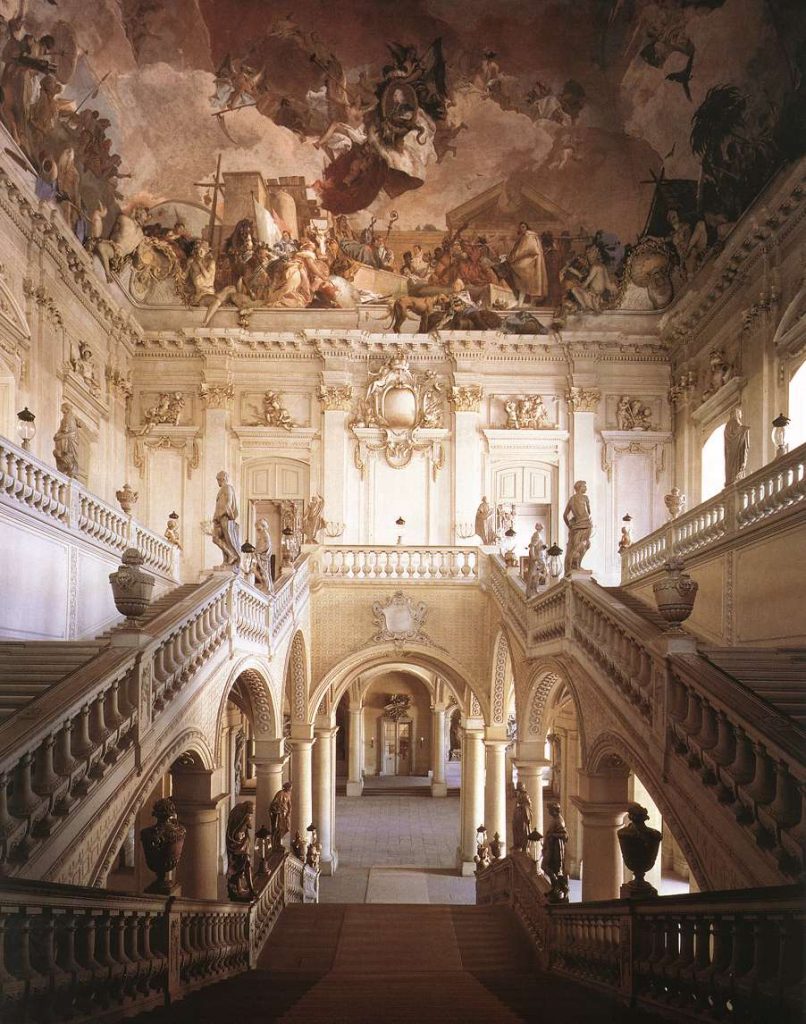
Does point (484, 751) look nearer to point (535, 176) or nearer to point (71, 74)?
point (535, 176)

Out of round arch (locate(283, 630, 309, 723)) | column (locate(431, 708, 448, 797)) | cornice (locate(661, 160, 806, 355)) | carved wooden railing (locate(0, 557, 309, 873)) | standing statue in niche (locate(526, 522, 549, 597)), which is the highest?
cornice (locate(661, 160, 806, 355))

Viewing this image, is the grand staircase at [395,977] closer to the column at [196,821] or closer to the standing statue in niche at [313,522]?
the column at [196,821]

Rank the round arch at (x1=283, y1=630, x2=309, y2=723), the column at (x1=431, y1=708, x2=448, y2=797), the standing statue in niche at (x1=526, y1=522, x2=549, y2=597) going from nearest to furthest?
the standing statue in niche at (x1=526, y1=522, x2=549, y2=597)
the round arch at (x1=283, y1=630, x2=309, y2=723)
the column at (x1=431, y1=708, x2=448, y2=797)

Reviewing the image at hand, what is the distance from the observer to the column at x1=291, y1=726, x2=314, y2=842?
66.2 ft

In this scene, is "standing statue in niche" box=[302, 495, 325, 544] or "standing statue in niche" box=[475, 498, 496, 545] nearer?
"standing statue in niche" box=[302, 495, 325, 544]

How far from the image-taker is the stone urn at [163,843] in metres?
6.74

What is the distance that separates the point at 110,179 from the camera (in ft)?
67.2

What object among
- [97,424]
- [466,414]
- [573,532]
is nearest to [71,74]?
[97,424]

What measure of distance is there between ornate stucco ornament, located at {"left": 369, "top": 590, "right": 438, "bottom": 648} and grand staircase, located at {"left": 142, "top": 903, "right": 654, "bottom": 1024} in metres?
7.01

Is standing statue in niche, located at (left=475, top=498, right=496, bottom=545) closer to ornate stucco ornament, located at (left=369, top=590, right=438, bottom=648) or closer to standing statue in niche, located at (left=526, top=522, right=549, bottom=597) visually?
ornate stucco ornament, located at (left=369, top=590, right=438, bottom=648)

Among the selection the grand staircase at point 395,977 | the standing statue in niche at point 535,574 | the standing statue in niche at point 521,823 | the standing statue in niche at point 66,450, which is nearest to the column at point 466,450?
the standing statue in niche at point 535,574

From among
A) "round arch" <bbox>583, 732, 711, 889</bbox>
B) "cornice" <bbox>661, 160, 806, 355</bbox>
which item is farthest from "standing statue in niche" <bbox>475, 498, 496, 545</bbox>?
"round arch" <bbox>583, 732, 711, 889</bbox>

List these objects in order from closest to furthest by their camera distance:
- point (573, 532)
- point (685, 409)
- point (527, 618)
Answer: point (573, 532) → point (527, 618) → point (685, 409)

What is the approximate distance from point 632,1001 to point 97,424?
58.0 ft
